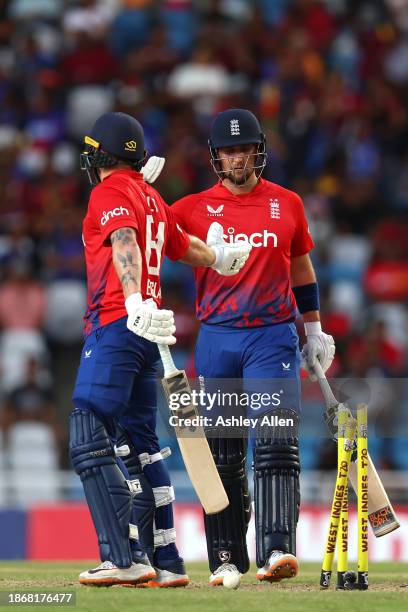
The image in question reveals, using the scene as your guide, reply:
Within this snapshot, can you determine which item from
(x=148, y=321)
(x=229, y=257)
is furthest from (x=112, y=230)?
(x=229, y=257)

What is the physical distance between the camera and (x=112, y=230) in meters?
6.41

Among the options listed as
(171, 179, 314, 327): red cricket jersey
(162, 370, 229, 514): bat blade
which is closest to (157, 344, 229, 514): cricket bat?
(162, 370, 229, 514): bat blade

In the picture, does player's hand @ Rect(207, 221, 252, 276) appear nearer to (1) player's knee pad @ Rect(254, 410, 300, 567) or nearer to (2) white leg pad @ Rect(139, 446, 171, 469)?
(1) player's knee pad @ Rect(254, 410, 300, 567)

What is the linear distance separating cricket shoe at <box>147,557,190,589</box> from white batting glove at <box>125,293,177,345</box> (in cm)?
119

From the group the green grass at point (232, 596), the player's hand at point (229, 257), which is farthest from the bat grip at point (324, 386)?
the green grass at point (232, 596)

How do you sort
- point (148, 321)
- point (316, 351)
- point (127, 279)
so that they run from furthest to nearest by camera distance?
point (316, 351), point (127, 279), point (148, 321)

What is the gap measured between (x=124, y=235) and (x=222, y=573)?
1734mm

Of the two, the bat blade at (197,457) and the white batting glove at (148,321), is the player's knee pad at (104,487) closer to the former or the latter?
the bat blade at (197,457)

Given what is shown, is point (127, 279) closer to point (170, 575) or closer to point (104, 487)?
point (104, 487)

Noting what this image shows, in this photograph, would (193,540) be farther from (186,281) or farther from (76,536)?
(186,281)

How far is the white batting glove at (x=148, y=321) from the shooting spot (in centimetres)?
621

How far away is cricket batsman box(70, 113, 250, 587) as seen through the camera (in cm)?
641

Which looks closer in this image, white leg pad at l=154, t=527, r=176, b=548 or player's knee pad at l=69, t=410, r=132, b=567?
player's knee pad at l=69, t=410, r=132, b=567

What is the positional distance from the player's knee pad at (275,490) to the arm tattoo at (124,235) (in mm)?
1211
